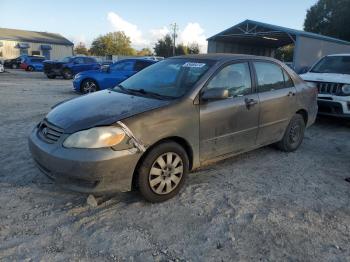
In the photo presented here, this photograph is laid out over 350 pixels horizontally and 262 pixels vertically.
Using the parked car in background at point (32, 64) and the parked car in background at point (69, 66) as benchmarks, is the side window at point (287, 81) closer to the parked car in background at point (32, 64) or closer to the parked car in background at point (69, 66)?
the parked car in background at point (69, 66)

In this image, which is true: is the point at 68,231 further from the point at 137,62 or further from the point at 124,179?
the point at 137,62

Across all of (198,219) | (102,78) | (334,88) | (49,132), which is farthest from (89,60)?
(198,219)

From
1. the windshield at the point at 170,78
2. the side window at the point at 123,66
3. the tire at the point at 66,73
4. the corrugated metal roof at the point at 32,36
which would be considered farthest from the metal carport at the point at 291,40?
→ the corrugated metal roof at the point at 32,36

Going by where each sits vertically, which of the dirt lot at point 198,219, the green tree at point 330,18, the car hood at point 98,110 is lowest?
the dirt lot at point 198,219

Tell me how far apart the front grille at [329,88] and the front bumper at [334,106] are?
165 millimetres

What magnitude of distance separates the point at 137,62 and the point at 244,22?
14999 mm

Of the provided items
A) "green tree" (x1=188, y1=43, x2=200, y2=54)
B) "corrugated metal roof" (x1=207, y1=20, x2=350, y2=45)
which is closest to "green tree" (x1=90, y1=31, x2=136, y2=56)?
"green tree" (x1=188, y1=43, x2=200, y2=54)

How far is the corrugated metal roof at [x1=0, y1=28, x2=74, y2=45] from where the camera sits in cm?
Answer: 5220

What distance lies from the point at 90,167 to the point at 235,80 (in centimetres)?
231

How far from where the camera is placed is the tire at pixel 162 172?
360 cm

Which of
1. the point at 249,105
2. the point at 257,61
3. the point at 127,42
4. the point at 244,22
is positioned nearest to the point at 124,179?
the point at 249,105

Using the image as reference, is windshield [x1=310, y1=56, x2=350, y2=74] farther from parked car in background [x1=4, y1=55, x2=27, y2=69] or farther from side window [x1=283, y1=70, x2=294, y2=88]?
parked car in background [x1=4, y1=55, x2=27, y2=69]

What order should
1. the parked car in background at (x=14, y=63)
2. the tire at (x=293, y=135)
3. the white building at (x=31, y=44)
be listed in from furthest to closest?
1. the white building at (x=31, y=44)
2. the parked car in background at (x=14, y=63)
3. the tire at (x=293, y=135)

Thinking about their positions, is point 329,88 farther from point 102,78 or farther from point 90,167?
point 102,78
